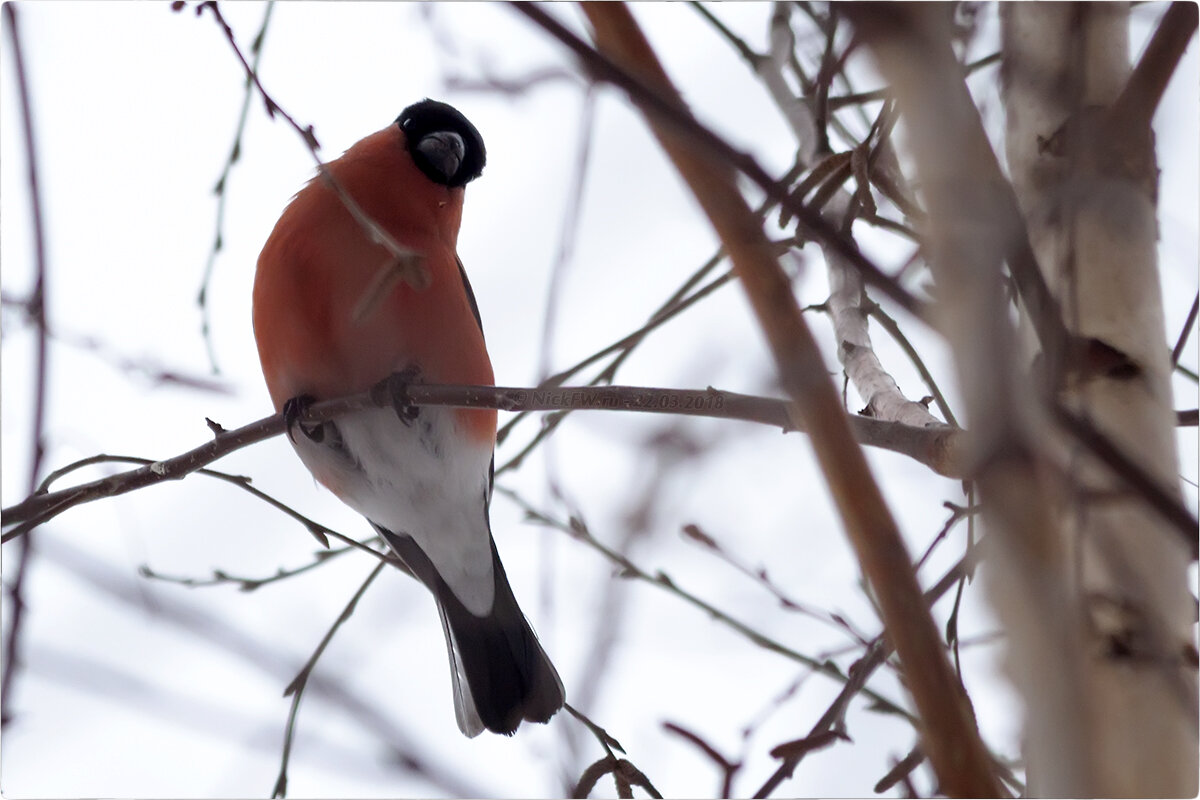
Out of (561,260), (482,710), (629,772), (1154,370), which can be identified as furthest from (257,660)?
(482,710)

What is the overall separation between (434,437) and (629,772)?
155cm

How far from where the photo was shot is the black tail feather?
2.90 metres

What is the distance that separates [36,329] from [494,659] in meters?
2.30

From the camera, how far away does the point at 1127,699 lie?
810 mm

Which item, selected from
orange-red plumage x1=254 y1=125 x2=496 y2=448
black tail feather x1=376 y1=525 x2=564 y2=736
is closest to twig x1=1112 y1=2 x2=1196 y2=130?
orange-red plumage x1=254 y1=125 x2=496 y2=448

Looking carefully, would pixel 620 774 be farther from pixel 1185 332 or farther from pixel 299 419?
pixel 299 419

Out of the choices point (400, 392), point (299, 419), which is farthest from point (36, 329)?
point (299, 419)

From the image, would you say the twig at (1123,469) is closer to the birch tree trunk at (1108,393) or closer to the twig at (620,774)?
the birch tree trunk at (1108,393)

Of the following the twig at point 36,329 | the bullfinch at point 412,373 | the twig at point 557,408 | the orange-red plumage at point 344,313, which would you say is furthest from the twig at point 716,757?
the orange-red plumage at point 344,313

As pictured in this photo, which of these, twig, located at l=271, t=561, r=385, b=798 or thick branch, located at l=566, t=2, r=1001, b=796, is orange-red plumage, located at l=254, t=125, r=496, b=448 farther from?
thick branch, located at l=566, t=2, r=1001, b=796

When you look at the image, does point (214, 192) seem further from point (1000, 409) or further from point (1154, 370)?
point (1000, 409)

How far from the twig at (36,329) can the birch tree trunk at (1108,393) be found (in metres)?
0.72

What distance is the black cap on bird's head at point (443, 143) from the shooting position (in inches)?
126

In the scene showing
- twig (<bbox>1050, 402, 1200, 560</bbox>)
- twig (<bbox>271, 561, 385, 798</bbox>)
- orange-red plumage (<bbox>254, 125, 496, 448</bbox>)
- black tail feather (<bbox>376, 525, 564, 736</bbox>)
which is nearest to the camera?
twig (<bbox>1050, 402, 1200, 560</bbox>)
